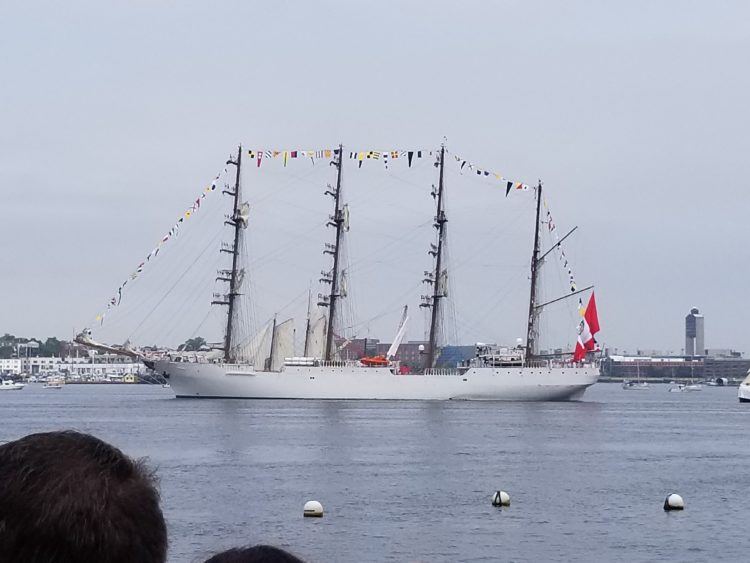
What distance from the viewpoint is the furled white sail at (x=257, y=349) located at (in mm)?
108500

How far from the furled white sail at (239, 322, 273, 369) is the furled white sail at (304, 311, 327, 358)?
5550 millimetres

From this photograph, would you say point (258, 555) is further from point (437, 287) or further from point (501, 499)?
point (437, 287)

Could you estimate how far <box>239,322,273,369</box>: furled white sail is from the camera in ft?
356

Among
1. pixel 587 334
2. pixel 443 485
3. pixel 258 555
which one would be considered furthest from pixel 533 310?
pixel 258 555

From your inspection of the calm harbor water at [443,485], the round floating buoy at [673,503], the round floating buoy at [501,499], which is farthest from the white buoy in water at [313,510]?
the round floating buoy at [673,503]

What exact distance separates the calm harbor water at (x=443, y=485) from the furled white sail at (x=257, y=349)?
87.9 ft

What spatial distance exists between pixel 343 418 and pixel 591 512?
48746 millimetres

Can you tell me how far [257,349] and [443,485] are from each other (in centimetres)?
7111

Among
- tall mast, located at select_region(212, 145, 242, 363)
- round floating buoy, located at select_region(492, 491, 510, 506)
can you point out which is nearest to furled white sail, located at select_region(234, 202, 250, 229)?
tall mast, located at select_region(212, 145, 242, 363)

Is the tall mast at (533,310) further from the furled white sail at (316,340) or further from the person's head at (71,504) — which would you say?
the person's head at (71,504)

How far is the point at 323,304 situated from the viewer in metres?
105

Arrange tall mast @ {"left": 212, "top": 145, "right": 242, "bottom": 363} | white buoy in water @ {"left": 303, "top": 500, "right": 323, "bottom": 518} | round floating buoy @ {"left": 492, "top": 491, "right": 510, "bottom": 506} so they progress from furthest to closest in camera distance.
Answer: tall mast @ {"left": 212, "top": 145, "right": 242, "bottom": 363} < round floating buoy @ {"left": 492, "top": 491, "right": 510, "bottom": 506} < white buoy in water @ {"left": 303, "top": 500, "right": 323, "bottom": 518}

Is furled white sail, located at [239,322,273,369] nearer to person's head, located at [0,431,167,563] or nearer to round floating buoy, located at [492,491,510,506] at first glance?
round floating buoy, located at [492,491,510,506]

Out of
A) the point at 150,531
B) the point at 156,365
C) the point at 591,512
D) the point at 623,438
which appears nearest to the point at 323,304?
the point at 156,365
